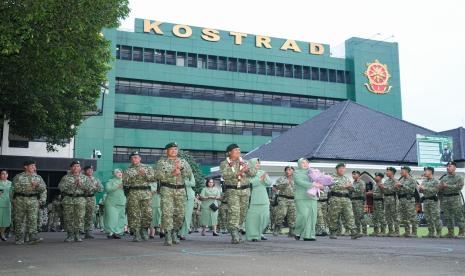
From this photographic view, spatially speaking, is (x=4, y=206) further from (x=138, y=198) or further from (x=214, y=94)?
(x=214, y=94)

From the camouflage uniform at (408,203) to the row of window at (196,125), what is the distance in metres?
46.9

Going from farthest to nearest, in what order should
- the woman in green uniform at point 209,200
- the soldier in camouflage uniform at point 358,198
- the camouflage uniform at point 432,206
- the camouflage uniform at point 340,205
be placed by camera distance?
1. the woman in green uniform at point 209,200
2. the soldier in camouflage uniform at point 358,198
3. the camouflage uniform at point 432,206
4. the camouflage uniform at point 340,205

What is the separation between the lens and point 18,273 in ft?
20.7

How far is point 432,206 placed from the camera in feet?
50.1

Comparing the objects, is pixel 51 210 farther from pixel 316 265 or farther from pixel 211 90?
pixel 211 90

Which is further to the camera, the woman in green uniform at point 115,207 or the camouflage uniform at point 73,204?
the woman in green uniform at point 115,207

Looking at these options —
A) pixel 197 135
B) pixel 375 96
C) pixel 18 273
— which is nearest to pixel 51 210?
pixel 18 273

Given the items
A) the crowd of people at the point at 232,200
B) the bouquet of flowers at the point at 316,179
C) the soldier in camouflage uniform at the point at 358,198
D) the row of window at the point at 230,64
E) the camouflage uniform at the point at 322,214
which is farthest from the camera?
the row of window at the point at 230,64

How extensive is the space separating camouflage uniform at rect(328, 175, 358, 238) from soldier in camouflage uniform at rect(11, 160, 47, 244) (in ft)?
24.0

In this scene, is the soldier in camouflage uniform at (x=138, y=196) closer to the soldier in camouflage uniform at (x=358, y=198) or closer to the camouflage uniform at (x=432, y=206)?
the soldier in camouflage uniform at (x=358, y=198)

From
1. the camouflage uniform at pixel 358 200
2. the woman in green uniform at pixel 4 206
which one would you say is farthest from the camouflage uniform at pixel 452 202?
the woman in green uniform at pixel 4 206

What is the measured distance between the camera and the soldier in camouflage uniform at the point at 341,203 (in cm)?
1359

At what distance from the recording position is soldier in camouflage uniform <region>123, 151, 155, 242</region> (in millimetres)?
12445

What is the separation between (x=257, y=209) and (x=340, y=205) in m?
2.52
